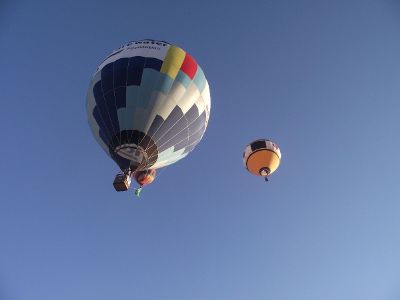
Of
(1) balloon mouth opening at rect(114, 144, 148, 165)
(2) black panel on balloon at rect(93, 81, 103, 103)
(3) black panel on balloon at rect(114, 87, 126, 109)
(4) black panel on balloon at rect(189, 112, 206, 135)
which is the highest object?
(4) black panel on balloon at rect(189, 112, 206, 135)

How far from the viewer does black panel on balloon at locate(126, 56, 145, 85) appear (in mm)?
10750

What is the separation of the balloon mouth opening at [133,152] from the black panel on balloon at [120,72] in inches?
84.0

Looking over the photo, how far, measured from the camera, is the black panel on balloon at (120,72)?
1081 centimetres

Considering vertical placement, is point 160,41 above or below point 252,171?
above

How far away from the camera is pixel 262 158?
11406 mm

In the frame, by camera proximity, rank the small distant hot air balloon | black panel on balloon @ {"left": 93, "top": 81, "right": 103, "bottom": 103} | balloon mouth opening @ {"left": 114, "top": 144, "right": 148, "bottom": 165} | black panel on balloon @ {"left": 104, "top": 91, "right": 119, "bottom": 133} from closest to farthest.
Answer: balloon mouth opening @ {"left": 114, "top": 144, "right": 148, "bottom": 165} < black panel on balloon @ {"left": 104, "top": 91, "right": 119, "bottom": 133} < black panel on balloon @ {"left": 93, "top": 81, "right": 103, "bottom": 103} < the small distant hot air balloon

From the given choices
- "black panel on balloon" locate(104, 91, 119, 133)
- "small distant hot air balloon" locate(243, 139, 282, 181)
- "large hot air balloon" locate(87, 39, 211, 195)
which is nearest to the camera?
"large hot air balloon" locate(87, 39, 211, 195)

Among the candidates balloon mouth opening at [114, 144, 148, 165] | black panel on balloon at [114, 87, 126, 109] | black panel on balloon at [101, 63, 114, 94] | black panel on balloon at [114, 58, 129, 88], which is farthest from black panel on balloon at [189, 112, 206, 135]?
black panel on balloon at [101, 63, 114, 94]

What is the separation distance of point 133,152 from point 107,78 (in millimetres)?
2914

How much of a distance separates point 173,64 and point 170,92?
111 centimetres

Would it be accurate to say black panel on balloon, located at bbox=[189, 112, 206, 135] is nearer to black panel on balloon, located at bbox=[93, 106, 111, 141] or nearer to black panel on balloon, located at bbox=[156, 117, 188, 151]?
black panel on balloon, located at bbox=[156, 117, 188, 151]

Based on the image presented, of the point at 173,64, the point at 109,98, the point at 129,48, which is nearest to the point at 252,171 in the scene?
the point at 173,64

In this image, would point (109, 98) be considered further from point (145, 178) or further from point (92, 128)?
point (145, 178)

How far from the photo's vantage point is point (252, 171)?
11.7 m
